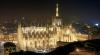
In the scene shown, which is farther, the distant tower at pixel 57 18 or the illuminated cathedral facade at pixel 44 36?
the distant tower at pixel 57 18

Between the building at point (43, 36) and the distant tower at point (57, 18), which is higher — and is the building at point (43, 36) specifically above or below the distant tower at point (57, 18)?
below

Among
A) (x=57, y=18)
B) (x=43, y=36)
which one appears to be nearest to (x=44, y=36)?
(x=43, y=36)

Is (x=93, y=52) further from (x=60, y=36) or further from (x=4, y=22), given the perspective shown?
(x=4, y=22)

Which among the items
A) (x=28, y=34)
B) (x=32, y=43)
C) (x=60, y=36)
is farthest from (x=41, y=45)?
(x=60, y=36)

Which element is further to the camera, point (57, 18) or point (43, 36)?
point (57, 18)

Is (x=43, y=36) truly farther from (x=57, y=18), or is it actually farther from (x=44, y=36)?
(x=57, y=18)

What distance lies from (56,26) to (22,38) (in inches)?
166

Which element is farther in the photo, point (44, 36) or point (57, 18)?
point (57, 18)

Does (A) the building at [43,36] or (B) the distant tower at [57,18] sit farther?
(B) the distant tower at [57,18]

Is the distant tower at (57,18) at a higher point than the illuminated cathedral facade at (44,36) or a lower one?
higher

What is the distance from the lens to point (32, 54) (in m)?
1.56

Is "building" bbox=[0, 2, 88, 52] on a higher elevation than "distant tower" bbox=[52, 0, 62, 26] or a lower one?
lower

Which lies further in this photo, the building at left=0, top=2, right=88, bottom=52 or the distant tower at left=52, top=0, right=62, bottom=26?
the distant tower at left=52, top=0, right=62, bottom=26

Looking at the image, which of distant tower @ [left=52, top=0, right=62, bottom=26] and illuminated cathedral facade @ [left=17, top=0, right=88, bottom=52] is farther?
distant tower @ [left=52, top=0, right=62, bottom=26]
